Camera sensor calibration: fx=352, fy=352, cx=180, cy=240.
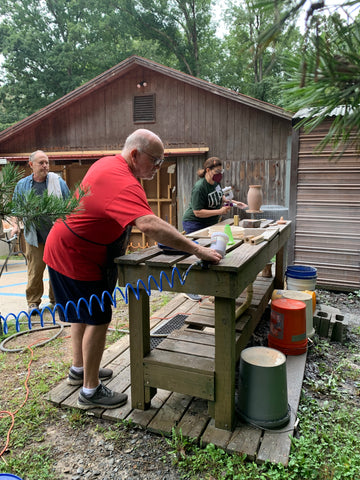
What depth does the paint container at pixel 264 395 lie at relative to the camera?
2.26 m

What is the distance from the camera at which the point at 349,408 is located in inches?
103

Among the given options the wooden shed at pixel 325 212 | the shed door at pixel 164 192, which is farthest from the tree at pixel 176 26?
the wooden shed at pixel 325 212

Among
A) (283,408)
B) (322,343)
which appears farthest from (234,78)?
(283,408)

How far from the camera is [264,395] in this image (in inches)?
89.5

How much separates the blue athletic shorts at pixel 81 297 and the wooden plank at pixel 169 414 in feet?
2.47

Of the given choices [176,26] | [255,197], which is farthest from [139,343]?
[176,26]

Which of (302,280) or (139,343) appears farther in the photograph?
(302,280)

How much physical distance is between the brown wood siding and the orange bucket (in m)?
2.61

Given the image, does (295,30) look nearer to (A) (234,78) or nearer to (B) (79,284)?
(B) (79,284)

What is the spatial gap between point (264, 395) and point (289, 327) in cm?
101

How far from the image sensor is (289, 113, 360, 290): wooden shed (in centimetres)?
529

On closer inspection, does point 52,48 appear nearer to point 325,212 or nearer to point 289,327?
point 325,212

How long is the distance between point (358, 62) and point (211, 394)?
195cm

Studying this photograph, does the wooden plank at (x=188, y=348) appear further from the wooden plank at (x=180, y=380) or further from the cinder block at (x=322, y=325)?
the cinder block at (x=322, y=325)
